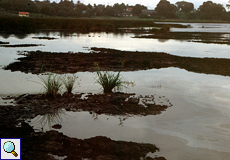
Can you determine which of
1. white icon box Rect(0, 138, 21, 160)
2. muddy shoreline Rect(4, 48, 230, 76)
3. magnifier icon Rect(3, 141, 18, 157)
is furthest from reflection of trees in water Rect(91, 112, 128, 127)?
muddy shoreline Rect(4, 48, 230, 76)

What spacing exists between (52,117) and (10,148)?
225 cm

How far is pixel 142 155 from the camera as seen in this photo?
5.61m

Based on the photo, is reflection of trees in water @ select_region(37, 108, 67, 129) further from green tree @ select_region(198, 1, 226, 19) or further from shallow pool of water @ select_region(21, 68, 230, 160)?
green tree @ select_region(198, 1, 226, 19)

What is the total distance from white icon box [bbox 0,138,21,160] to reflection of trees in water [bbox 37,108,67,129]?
4.02ft

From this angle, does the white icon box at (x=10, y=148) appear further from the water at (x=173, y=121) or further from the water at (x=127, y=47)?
the water at (x=127, y=47)

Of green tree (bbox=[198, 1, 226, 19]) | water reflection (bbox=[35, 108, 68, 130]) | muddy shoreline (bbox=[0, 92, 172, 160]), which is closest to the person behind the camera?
muddy shoreline (bbox=[0, 92, 172, 160])

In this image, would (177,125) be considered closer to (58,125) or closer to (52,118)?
(58,125)

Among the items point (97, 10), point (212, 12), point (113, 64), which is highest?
point (212, 12)

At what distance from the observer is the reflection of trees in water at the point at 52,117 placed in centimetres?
726

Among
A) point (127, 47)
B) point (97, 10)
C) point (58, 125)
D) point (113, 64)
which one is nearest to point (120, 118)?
point (58, 125)

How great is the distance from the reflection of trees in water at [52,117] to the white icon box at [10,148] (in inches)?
48.2

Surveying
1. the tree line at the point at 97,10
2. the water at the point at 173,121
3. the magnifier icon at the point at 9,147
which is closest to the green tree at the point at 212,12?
the tree line at the point at 97,10

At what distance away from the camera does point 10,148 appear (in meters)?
5.41

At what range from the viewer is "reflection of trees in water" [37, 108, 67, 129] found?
23.8 ft
